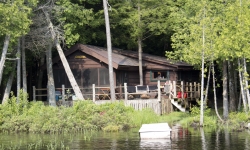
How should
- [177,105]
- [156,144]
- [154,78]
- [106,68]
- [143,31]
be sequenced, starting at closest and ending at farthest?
1. [156,144]
2. [177,105]
3. [106,68]
4. [143,31]
5. [154,78]

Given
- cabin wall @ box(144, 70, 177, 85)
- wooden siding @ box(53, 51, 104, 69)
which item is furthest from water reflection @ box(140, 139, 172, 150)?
cabin wall @ box(144, 70, 177, 85)

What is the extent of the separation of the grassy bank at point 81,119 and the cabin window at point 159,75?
33.8 feet

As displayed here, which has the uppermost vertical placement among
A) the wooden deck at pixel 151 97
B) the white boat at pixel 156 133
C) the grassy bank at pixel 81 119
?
the wooden deck at pixel 151 97

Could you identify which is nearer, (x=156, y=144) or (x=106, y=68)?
(x=156, y=144)

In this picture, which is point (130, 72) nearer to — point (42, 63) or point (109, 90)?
point (109, 90)

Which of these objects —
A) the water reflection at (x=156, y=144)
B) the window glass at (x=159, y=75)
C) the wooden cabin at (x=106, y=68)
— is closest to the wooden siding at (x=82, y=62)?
the wooden cabin at (x=106, y=68)

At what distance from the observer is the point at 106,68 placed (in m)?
34.0

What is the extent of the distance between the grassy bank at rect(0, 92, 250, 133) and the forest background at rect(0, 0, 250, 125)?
1.92 meters

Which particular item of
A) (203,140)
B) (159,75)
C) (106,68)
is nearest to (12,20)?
(106,68)

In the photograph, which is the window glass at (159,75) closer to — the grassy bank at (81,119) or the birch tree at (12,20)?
the grassy bank at (81,119)

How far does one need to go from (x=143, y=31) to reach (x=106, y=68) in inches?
148

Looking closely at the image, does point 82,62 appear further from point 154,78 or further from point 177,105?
point 177,105

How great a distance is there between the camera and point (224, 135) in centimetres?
2153

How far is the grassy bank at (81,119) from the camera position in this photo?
981 inches
